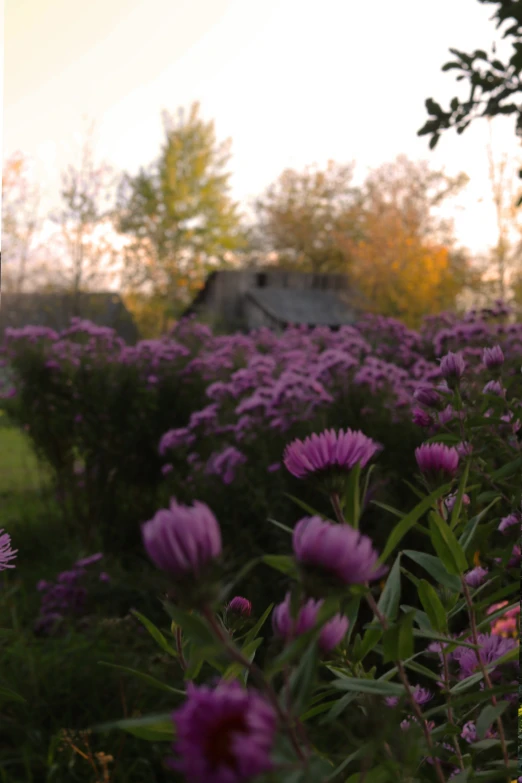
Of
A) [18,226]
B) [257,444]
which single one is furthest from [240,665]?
[18,226]

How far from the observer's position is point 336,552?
0.22 metres

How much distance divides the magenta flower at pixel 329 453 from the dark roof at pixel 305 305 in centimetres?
924

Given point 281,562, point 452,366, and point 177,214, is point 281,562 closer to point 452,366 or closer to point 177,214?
point 452,366

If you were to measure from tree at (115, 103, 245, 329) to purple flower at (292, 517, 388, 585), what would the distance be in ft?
24.9

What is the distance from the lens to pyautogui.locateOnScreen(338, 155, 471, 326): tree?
7312 mm

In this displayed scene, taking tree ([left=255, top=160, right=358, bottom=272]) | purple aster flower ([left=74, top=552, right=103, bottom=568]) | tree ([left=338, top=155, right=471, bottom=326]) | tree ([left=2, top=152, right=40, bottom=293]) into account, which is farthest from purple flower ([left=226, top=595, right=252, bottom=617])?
tree ([left=255, top=160, right=358, bottom=272])

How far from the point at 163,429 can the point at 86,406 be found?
325 millimetres

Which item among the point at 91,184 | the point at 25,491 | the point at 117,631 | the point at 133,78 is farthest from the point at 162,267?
the point at 117,631

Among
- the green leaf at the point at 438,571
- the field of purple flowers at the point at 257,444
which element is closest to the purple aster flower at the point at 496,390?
the field of purple flowers at the point at 257,444

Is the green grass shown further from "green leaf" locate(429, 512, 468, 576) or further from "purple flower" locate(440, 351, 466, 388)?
"green leaf" locate(429, 512, 468, 576)

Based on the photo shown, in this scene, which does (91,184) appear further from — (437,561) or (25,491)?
(437,561)

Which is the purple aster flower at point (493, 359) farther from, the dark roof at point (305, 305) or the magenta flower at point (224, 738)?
the dark roof at point (305, 305)

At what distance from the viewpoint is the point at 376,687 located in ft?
1.13

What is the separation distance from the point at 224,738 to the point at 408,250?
8051 millimetres
